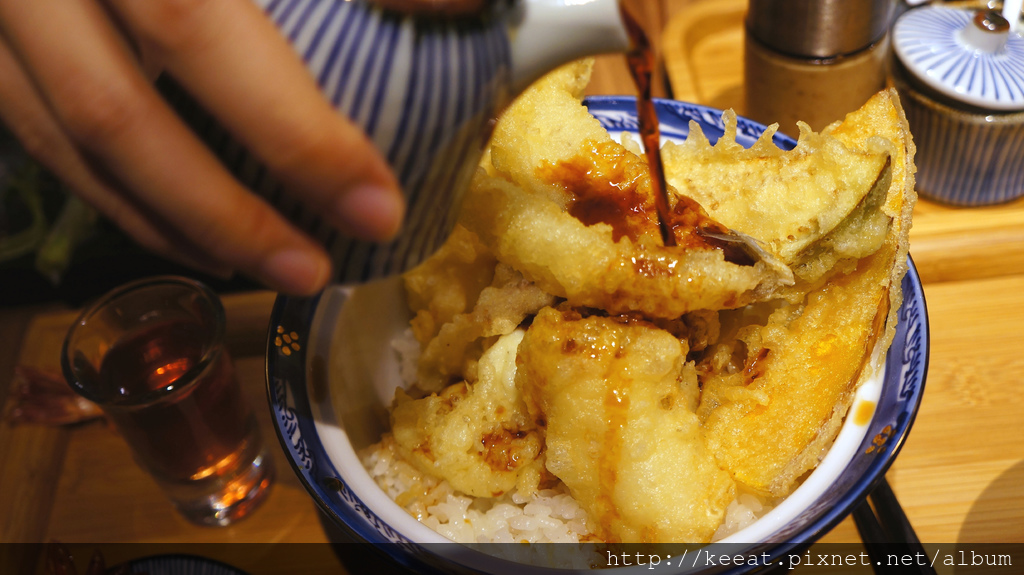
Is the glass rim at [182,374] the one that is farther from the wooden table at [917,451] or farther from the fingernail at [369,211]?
the fingernail at [369,211]

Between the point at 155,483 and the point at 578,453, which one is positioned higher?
the point at 578,453

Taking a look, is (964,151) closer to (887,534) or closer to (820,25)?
(820,25)

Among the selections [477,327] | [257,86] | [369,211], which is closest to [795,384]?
[477,327]

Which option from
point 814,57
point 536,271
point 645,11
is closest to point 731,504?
point 536,271

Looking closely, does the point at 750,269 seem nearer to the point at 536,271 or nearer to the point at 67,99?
the point at 536,271

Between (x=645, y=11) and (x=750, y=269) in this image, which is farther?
(x=645, y=11)

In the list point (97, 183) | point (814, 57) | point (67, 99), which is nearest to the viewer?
point (67, 99)

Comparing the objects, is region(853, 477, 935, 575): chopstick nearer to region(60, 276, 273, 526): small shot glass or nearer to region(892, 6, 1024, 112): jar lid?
region(892, 6, 1024, 112): jar lid
